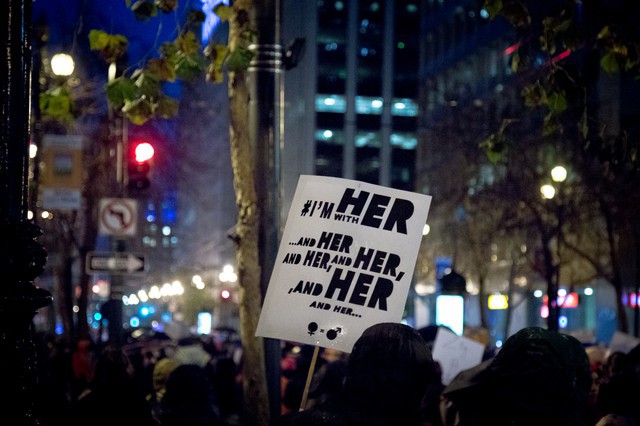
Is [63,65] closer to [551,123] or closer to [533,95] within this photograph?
[533,95]

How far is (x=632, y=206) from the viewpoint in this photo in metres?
36.6

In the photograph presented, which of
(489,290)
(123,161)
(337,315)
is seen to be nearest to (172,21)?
(337,315)

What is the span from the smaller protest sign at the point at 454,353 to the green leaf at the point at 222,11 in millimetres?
6043

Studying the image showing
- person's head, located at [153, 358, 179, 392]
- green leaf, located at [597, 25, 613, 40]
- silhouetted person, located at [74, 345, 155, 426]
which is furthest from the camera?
person's head, located at [153, 358, 179, 392]

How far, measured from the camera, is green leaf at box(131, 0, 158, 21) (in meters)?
8.10

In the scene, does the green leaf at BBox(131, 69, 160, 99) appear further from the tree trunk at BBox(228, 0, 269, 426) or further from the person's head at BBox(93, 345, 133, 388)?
the person's head at BBox(93, 345, 133, 388)

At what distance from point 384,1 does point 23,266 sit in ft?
401

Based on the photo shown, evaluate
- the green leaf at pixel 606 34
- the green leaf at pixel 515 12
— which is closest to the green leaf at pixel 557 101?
the green leaf at pixel 515 12

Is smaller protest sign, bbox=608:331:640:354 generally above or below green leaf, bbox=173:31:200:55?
below

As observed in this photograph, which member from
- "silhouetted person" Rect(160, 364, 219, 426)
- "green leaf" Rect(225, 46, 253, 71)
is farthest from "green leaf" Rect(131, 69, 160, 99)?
"silhouetted person" Rect(160, 364, 219, 426)

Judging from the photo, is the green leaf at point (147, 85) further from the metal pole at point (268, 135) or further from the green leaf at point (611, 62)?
the green leaf at point (611, 62)

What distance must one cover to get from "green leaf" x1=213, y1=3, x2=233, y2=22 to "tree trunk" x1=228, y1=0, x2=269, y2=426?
0.15 metres

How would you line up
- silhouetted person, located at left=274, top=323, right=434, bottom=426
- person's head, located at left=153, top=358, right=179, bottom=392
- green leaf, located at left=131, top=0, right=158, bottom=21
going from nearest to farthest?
silhouetted person, located at left=274, top=323, right=434, bottom=426 → green leaf, located at left=131, top=0, right=158, bottom=21 → person's head, located at left=153, top=358, right=179, bottom=392

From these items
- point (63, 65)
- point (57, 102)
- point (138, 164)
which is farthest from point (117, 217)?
point (57, 102)
